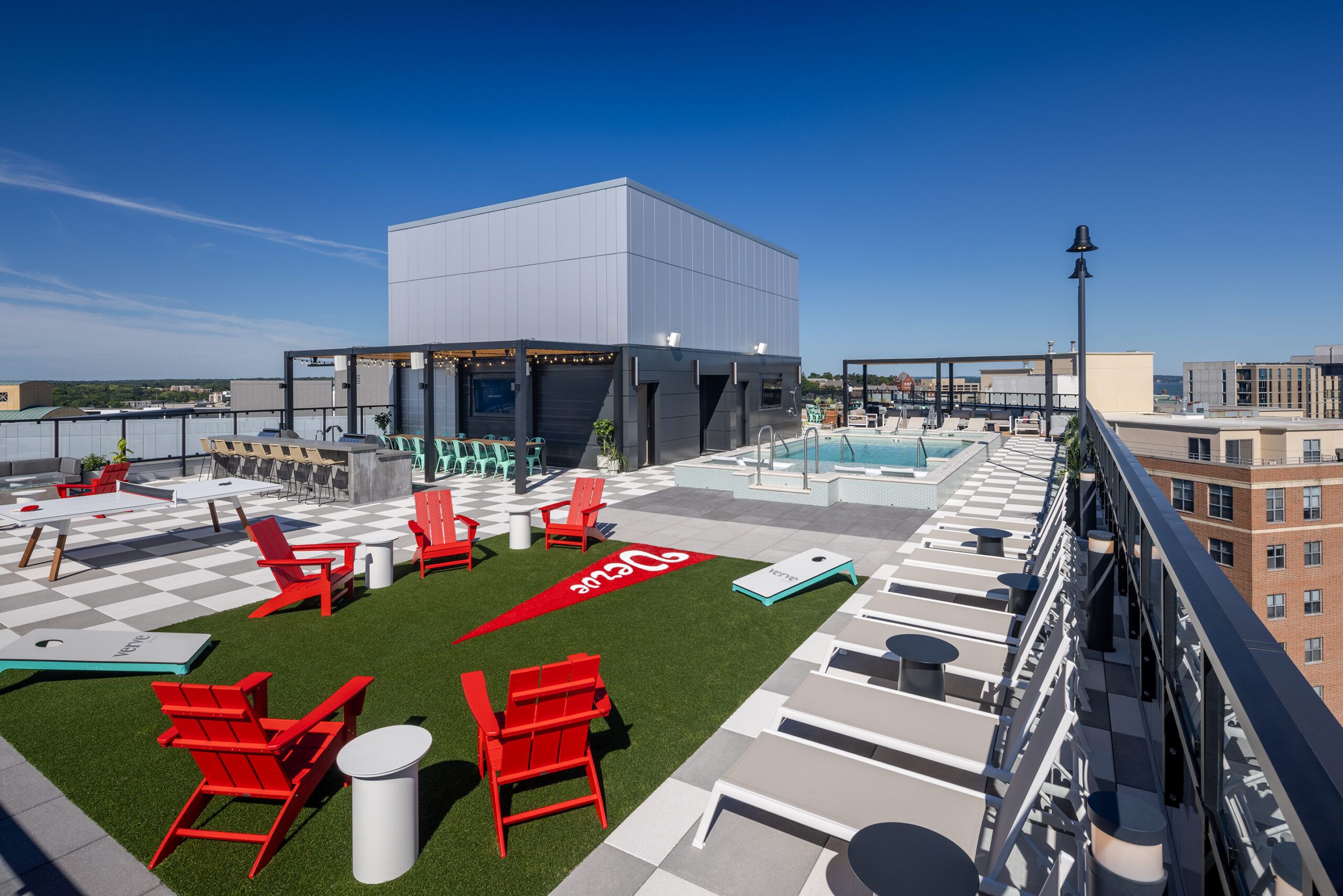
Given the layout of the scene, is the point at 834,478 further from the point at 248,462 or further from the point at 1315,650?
the point at 1315,650

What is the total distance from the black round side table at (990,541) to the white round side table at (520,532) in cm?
537

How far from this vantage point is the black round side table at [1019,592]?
198 inches

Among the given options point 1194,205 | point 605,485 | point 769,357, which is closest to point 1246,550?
point 1194,205

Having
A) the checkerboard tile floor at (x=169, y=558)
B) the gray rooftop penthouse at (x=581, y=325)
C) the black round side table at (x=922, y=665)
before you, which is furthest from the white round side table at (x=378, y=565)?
the gray rooftop penthouse at (x=581, y=325)

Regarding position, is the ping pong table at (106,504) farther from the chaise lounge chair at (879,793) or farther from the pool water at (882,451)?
the pool water at (882,451)

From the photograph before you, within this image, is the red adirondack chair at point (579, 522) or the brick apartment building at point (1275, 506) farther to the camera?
the brick apartment building at point (1275, 506)

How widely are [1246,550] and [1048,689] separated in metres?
52.6

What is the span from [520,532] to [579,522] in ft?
2.57

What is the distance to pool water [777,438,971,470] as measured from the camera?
61.3 ft

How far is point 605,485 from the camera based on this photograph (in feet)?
47.2

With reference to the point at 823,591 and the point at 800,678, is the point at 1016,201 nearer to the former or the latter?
the point at 823,591

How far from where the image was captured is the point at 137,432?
49.6 ft

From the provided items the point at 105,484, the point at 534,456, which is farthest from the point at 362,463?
the point at 534,456

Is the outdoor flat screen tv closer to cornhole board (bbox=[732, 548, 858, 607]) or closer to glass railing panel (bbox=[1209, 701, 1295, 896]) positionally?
cornhole board (bbox=[732, 548, 858, 607])
